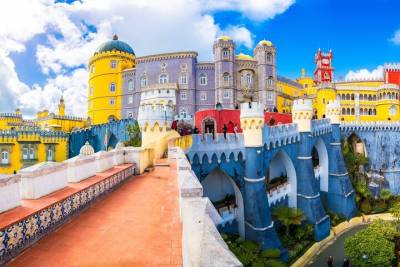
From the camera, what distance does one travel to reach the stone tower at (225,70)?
3769cm

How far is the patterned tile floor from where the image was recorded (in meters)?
3.88

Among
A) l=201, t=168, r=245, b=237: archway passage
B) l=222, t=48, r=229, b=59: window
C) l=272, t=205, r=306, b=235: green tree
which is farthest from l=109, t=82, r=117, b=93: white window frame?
l=272, t=205, r=306, b=235: green tree

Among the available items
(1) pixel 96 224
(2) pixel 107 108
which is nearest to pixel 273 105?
(2) pixel 107 108

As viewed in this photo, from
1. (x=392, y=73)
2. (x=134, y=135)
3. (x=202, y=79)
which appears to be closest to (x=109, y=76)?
(x=202, y=79)

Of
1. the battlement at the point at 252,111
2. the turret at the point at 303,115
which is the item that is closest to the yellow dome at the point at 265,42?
the turret at the point at 303,115

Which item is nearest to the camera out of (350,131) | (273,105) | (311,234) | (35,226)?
(35,226)

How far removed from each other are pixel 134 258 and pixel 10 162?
34943 millimetres

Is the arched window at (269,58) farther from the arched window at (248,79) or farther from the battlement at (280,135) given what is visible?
the battlement at (280,135)

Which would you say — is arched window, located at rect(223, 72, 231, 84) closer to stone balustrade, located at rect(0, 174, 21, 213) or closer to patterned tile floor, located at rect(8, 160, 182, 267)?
patterned tile floor, located at rect(8, 160, 182, 267)

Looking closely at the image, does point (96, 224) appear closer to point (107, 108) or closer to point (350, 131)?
point (350, 131)

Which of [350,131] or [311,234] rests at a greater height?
[350,131]

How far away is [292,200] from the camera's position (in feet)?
73.6

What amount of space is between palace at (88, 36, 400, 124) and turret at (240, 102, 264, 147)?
58.9 ft

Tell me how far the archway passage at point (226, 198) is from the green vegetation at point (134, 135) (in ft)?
27.2
